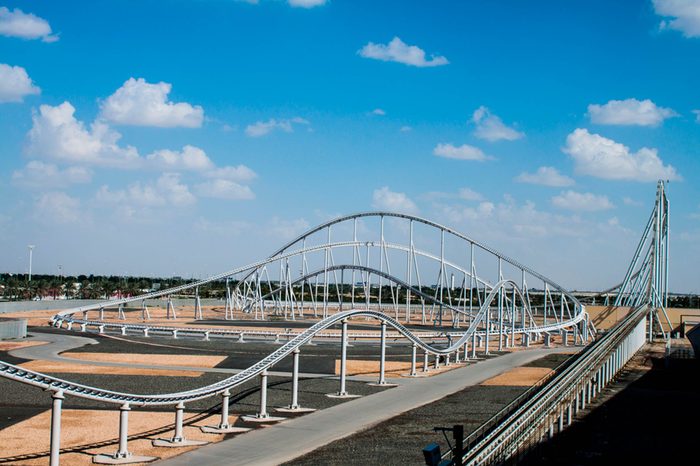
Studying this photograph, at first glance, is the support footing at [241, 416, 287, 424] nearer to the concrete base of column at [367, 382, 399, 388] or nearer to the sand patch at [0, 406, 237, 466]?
the sand patch at [0, 406, 237, 466]

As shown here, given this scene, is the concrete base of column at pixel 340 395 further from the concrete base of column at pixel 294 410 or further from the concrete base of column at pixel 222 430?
the concrete base of column at pixel 222 430

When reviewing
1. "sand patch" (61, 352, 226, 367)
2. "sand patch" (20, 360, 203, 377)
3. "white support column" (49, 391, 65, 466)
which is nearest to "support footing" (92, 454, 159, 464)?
"white support column" (49, 391, 65, 466)

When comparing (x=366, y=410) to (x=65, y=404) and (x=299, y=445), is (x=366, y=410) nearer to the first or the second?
(x=299, y=445)

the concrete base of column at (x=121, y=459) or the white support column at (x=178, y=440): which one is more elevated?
the white support column at (x=178, y=440)

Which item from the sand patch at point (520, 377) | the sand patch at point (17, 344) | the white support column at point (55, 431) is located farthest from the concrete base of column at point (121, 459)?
the sand patch at point (17, 344)

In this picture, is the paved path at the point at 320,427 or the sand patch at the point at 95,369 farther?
the sand patch at the point at 95,369

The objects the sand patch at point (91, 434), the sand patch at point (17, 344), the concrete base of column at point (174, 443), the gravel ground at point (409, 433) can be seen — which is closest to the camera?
the gravel ground at point (409, 433)

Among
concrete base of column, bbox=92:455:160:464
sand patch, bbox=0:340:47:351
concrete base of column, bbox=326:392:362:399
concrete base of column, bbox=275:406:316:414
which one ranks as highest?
sand patch, bbox=0:340:47:351

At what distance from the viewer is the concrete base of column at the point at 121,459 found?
1350 cm

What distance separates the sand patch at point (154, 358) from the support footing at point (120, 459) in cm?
1633

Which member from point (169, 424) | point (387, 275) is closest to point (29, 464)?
point (169, 424)

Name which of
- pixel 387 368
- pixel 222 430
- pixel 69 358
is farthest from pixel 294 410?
pixel 69 358

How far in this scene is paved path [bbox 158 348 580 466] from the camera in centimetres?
1395

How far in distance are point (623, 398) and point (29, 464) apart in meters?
17.3
